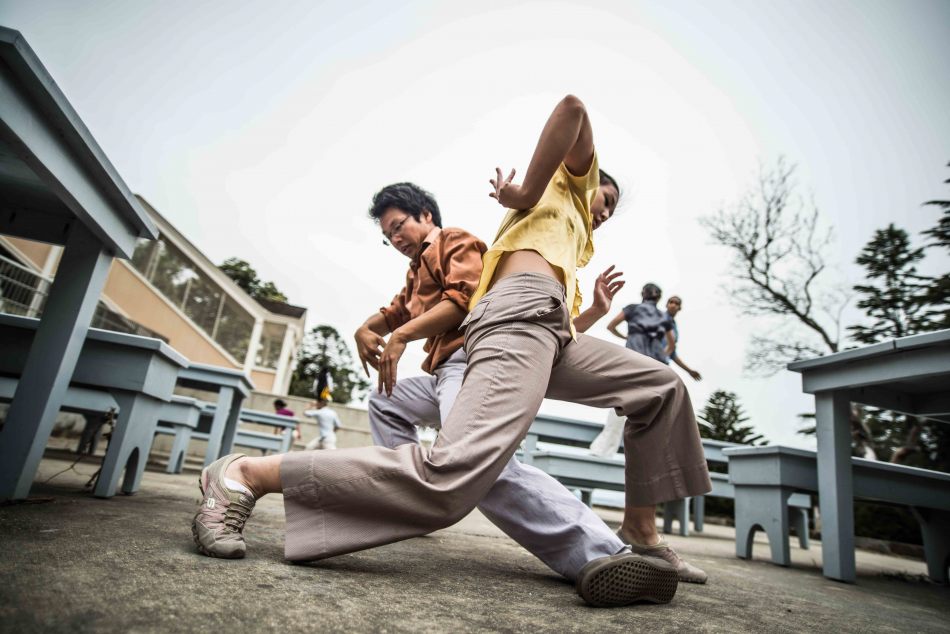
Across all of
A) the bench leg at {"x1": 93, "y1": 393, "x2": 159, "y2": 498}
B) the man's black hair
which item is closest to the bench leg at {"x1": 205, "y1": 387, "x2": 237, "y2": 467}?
the bench leg at {"x1": 93, "y1": 393, "x2": 159, "y2": 498}

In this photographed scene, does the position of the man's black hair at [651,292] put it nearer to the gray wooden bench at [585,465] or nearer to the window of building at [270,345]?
the gray wooden bench at [585,465]

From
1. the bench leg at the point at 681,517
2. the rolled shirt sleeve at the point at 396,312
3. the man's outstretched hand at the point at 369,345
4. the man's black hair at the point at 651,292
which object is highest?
the man's black hair at the point at 651,292

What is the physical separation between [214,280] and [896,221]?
22092 mm

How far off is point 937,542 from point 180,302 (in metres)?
17.4

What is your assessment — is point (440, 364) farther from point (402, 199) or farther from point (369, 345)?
point (402, 199)

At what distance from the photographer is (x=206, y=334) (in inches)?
625

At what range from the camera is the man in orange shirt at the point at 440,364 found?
5.14ft

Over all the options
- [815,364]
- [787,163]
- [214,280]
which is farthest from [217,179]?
[815,364]

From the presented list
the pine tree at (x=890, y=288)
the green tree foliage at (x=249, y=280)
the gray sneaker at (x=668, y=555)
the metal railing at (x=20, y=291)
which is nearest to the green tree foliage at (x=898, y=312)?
the pine tree at (x=890, y=288)

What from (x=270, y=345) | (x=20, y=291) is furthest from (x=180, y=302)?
(x=20, y=291)

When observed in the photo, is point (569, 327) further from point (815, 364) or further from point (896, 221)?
point (896, 221)

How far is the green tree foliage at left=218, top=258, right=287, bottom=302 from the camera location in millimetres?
30359

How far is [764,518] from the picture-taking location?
3.50 meters

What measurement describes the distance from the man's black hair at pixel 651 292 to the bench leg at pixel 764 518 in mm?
2675
